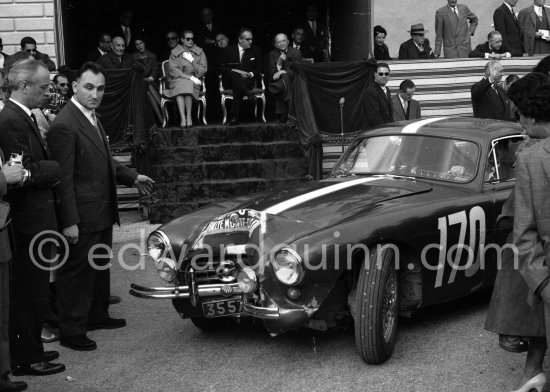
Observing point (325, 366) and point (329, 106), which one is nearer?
point (325, 366)

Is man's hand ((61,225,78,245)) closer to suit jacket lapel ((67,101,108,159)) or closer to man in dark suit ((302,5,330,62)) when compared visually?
suit jacket lapel ((67,101,108,159))

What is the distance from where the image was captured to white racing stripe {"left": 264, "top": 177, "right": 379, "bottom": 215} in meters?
6.09

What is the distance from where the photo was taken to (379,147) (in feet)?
23.4

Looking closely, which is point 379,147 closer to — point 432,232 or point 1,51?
point 432,232

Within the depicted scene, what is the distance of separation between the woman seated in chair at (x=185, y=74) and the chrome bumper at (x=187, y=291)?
7043 millimetres

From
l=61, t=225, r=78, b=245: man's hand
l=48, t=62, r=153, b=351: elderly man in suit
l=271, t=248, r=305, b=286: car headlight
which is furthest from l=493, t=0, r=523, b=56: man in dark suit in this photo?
l=61, t=225, r=78, b=245: man's hand

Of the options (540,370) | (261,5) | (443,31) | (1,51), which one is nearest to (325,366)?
(540,370)

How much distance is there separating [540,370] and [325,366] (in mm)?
1431

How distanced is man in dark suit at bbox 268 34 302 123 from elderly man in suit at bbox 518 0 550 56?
4.17 meters

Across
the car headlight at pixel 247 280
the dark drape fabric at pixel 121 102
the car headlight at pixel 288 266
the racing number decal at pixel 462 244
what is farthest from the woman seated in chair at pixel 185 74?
the car headlight at pixel 288 266

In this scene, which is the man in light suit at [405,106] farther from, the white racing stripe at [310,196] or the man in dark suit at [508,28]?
the white racing stripe at [310,196]

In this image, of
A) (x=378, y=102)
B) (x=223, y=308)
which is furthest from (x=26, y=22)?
(x=223, y=308)

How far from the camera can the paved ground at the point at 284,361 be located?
5301 mm

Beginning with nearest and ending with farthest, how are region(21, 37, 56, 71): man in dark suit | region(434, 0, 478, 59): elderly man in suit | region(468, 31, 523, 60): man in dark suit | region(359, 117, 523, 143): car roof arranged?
region(359, 117, 523, 143): car roof
region(21, 37, 56, 71): man in dark suit
region(468, 31, 523, 60): man in dark suit
region(434, 0, 478, 59): elderly man in suit
